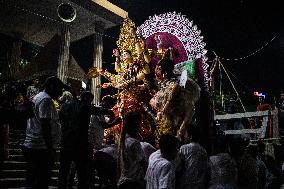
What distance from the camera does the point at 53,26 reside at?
17719 mm

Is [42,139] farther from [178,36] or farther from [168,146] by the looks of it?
[178,36]

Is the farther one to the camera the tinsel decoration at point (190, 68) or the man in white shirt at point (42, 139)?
the tinsel decoration at point (190, 68)

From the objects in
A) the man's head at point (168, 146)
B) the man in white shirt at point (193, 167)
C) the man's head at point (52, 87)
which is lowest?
the man in white shirt at point (193, 167)

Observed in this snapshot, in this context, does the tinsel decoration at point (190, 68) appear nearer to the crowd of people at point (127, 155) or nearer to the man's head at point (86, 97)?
the crowd of people at point (127, 155)

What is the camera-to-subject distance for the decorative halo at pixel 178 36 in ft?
30.8

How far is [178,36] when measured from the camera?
10.0m

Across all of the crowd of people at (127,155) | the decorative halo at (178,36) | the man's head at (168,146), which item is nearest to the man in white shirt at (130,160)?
the crowd of people at (127,155)

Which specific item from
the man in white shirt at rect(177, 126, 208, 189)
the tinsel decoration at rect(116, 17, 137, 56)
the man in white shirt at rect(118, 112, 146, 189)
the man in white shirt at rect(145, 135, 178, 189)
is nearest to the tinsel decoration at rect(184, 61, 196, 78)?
the tinsel decoration at rect(116, 17, 137, 56)

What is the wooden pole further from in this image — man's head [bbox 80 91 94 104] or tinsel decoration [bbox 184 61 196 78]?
man's head [bbox 80 91 94 104]

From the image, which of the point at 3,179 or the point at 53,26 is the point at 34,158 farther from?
the point at 53,26

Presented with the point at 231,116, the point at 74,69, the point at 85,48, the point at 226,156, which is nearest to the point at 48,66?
the point at 74,69

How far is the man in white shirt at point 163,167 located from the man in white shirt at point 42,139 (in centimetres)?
179

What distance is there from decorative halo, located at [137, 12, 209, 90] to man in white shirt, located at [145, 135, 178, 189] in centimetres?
411

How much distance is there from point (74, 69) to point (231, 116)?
9.16m
